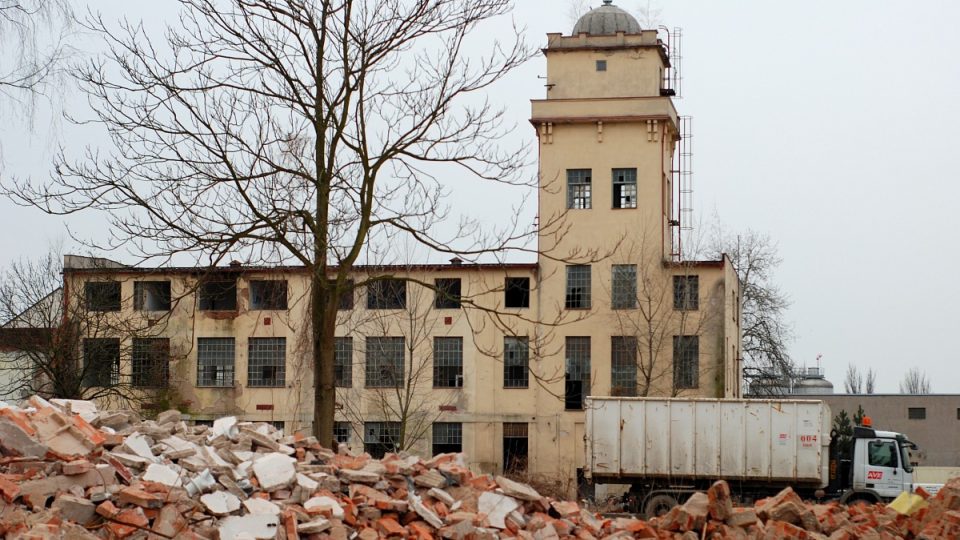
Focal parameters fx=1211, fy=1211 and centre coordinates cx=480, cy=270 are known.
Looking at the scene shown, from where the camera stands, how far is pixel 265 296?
5266 cm

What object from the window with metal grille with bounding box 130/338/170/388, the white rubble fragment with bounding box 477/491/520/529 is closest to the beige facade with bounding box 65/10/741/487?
the window with metal grille with bounding box 130/338/170/388

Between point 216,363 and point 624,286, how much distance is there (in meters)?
18.3

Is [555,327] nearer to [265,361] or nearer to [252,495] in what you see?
[265,361]

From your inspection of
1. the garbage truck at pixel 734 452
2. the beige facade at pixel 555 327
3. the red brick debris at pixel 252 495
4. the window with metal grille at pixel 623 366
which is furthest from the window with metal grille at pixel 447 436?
the red brick debris at pixel 252 495

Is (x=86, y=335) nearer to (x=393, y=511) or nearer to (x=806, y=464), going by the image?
(x=806, y=464)

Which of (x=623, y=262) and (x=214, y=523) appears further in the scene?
(x=623, y=262)

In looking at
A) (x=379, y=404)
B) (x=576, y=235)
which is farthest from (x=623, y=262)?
(x=379, y=404)

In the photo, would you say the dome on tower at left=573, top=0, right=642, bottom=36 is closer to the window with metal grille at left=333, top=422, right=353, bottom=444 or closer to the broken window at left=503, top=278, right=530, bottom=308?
the broken window at left=503, top=278, right=530, bottom=308

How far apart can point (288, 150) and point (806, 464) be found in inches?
741

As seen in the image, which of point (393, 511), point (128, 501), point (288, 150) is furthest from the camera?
point (288, 150)

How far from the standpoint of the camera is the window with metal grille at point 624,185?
52.8 metres

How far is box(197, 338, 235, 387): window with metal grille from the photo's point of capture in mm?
53594

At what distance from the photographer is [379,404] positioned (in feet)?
168

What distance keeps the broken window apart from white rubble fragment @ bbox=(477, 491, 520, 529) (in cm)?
3447
